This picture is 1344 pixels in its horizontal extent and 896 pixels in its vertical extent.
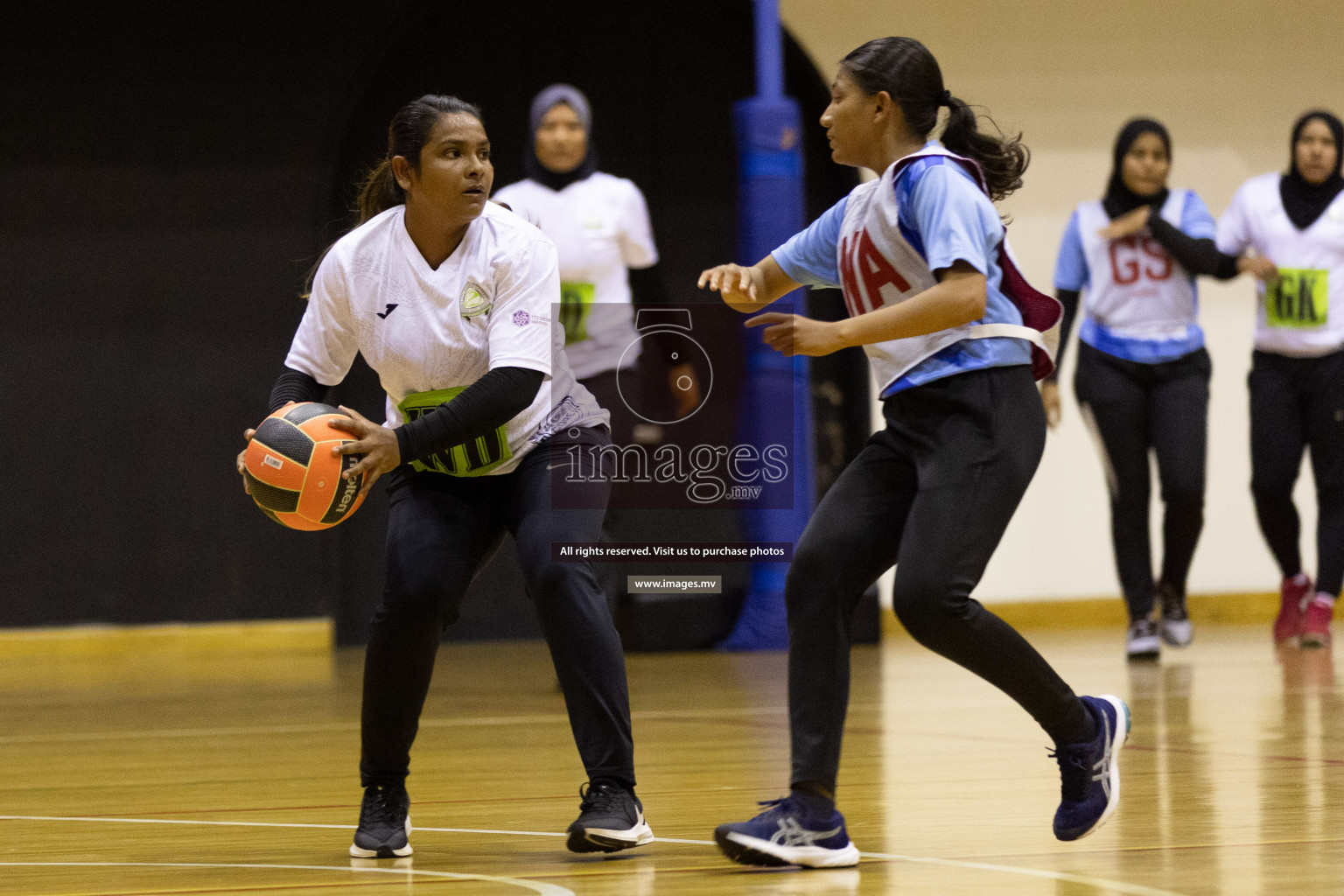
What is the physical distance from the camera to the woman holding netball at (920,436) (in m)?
2.75

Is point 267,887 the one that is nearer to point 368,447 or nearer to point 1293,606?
point 368,447

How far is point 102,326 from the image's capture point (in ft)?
26.4

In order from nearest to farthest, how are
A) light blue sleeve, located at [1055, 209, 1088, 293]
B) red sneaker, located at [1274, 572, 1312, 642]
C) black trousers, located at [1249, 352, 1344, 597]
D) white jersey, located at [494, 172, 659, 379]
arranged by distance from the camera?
white jersey, located at [494, 172, 659, 379]
light blue sleeve, located at [1055, 209, 1088, 293]
black trousers, located at [1249, 352, 1344, 597]
red sneaker, located at [1274, 572, 1312, 642]

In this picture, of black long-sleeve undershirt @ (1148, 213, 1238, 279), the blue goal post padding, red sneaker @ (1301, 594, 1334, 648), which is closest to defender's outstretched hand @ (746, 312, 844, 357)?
black long-sleeve undershirt @ (1148, 213, 1238, 279)

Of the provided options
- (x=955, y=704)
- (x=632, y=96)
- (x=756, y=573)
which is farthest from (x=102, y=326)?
(x=955, y=704)

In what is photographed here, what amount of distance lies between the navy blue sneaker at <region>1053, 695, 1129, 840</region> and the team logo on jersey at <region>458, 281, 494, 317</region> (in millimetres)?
1309

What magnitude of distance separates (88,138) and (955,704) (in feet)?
16.7

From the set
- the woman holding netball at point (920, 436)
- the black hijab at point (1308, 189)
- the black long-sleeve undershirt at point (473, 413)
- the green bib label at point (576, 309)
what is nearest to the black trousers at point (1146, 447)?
the black hijab at point (1308, 189)

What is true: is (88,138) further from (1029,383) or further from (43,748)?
(1029,383)

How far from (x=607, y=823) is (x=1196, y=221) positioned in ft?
14.7

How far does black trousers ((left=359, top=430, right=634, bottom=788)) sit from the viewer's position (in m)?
3.03

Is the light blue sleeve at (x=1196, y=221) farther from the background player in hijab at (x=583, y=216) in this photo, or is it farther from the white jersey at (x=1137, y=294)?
the background player in hijab at (x=583, y=216)

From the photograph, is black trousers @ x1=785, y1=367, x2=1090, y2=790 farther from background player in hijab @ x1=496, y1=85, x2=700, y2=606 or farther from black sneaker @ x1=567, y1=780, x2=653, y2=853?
background player in hijab @ x1=496, y1=85, x2=700, y2=606

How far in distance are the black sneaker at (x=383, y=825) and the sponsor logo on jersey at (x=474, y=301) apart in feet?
2.92
